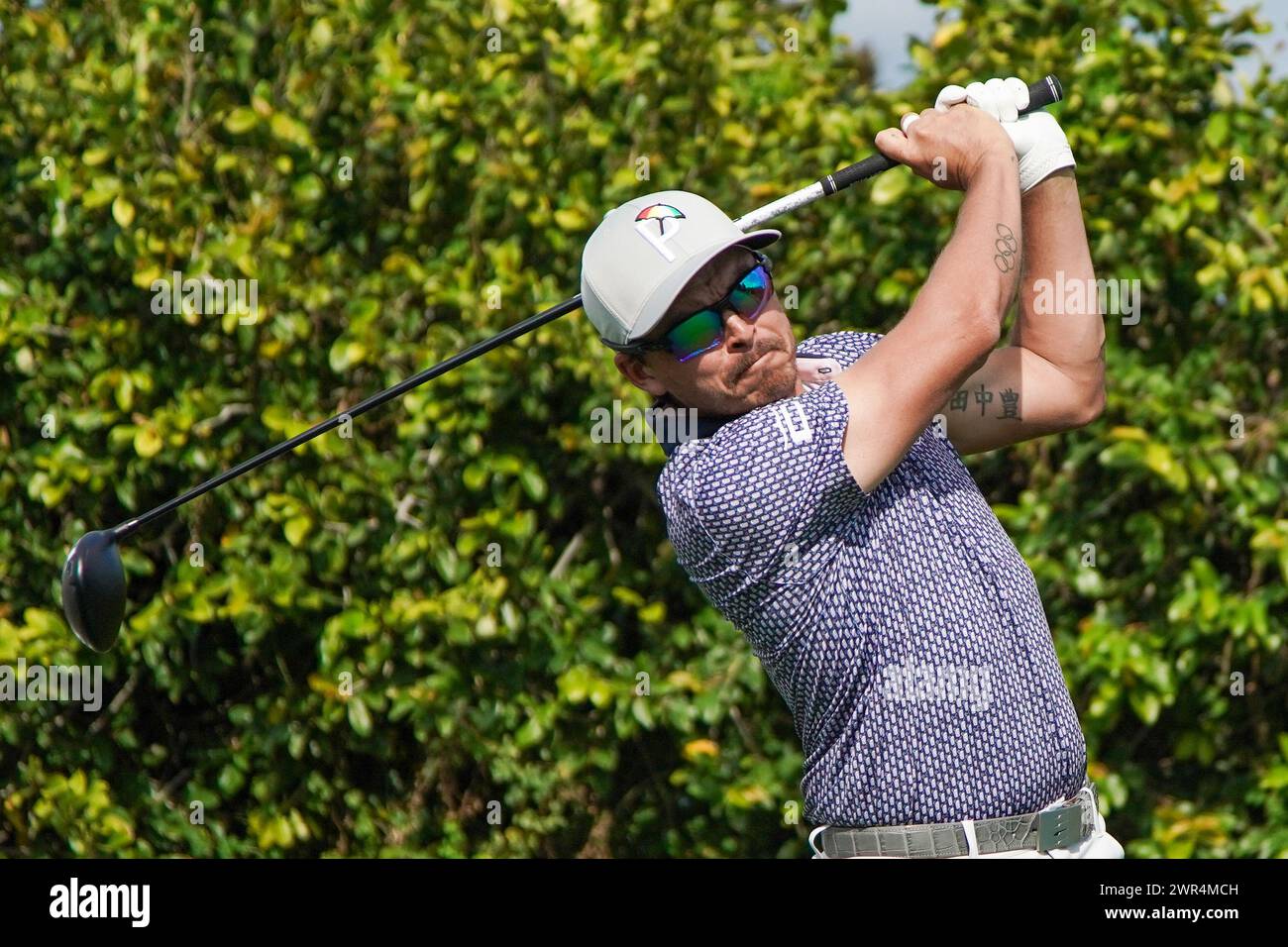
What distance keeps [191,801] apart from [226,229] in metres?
1.79

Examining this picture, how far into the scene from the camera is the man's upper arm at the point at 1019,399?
2914 millimetres

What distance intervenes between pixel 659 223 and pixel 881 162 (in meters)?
0.51

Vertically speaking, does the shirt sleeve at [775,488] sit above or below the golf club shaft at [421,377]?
below

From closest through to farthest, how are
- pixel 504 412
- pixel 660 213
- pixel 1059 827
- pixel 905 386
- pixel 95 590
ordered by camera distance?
1. pixel 905 386
2. pixel 1059 827
3. pixel 660 213
4. pixel 95 590
5. pixel 504 412

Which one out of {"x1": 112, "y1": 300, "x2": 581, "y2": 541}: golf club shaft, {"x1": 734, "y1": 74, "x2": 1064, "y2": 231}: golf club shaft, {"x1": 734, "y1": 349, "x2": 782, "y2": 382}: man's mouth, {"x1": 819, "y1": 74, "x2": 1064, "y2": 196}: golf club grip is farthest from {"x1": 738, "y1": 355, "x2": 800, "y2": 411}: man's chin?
{"x1": 112, "y1": 300, "x2": 581, "y2": 541}: golf club shaft

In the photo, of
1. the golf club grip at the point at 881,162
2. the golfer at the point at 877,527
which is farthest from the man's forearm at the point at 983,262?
the golf club grip at the point at 881,162

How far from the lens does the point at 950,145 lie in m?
2.64

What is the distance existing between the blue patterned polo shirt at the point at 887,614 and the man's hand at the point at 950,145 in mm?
458

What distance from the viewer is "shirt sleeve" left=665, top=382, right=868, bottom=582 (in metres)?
2.42

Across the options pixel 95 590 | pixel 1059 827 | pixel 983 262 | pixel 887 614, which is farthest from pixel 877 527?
pixel 95 590

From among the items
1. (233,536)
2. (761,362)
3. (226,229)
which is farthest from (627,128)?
(761,362)

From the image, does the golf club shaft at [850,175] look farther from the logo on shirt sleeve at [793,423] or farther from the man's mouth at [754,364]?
the logo on shirt sleeve at [793,423]

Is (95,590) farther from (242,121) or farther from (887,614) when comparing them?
(887,614)

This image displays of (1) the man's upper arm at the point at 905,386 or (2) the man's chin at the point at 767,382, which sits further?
(2) the man's chin at the point at 767,382
